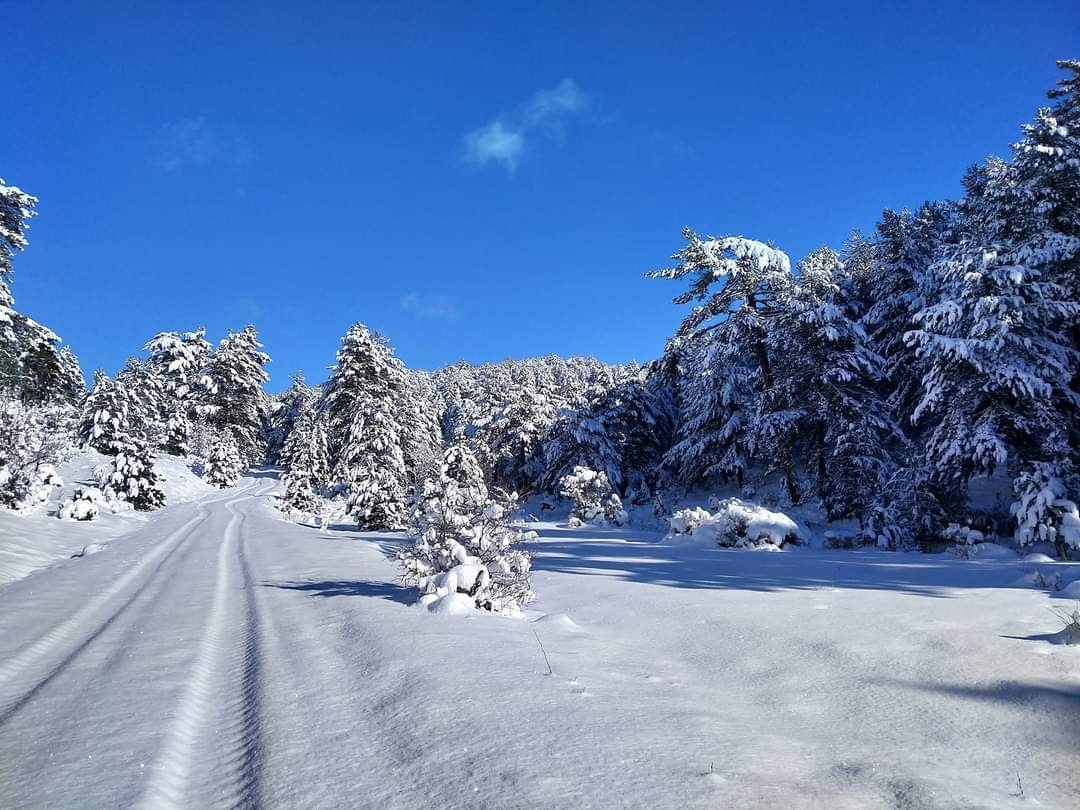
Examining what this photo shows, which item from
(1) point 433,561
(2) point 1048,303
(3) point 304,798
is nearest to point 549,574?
(1) point 433,561

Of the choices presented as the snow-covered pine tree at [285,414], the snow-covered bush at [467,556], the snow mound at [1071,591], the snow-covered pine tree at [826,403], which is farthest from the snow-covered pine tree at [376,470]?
the snow-covered pine tree at [285,414]

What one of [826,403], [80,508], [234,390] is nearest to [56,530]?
[80,508]

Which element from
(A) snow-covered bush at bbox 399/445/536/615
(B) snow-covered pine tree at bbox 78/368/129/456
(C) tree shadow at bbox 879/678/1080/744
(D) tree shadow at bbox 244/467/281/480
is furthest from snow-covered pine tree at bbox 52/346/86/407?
(C) tree shadow at bbox 879/678/1080/744

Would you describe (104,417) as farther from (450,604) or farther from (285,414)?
(450,604)

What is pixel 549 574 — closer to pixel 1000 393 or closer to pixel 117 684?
pixel 117 684

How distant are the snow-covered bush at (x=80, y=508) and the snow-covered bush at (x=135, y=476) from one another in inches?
344

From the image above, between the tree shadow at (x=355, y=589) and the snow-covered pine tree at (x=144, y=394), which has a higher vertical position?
the snow-covered pine tree at (x=144, y=394)

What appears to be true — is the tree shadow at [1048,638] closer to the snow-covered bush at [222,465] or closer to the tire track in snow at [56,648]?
the tire track in snow at [56,648]

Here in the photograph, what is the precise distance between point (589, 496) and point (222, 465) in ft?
126

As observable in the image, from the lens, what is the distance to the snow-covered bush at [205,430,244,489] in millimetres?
47281

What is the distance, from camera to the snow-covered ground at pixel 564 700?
244cm

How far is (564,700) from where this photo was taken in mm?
3416

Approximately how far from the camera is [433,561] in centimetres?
695

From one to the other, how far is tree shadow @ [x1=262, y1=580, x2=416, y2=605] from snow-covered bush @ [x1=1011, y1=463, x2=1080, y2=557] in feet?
41.1
